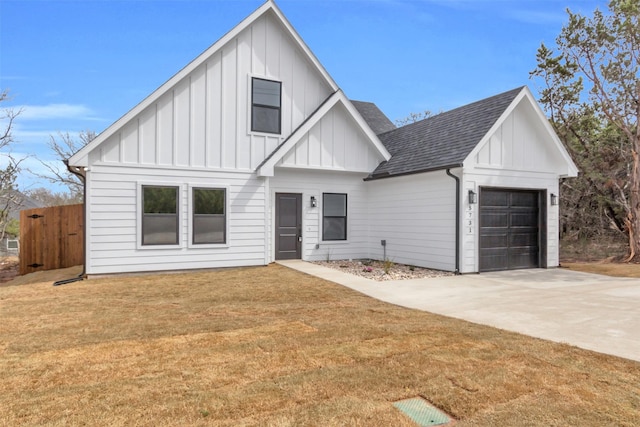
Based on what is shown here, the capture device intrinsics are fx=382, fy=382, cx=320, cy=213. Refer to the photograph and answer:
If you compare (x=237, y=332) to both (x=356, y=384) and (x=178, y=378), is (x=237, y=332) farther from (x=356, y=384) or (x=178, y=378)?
(x=356, y=384)

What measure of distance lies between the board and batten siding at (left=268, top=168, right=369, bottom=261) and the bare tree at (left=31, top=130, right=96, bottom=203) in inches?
685

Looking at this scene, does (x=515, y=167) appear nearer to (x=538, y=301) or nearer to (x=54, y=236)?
(x=538, y=301)

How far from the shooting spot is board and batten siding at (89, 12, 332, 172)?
996cm

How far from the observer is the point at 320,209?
12.7 meters

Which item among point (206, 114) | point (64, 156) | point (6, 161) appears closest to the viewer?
point (206, 114)

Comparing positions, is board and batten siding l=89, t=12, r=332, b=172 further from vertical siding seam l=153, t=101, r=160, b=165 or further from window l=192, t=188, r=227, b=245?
window l=192, t=188, r=227, b=245

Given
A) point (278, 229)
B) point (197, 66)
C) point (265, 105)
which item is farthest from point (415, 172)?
point (197, 66)

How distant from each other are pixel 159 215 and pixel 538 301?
8969 mm

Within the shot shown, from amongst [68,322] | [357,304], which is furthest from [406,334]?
[68,322]

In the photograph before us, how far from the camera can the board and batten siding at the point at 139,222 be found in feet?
31.2

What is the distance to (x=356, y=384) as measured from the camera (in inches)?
135

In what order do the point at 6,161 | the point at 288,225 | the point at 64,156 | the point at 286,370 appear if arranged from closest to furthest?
the point at 286,370 → the point at 288,225 → the point at 6,161 → the point at 64,156

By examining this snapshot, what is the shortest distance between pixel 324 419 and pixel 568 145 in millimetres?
19927

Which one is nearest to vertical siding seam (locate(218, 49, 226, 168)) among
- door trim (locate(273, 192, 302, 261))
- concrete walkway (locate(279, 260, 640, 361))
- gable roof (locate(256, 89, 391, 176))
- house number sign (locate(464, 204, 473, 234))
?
gable roof (locate(256, 89, 391, 176))
